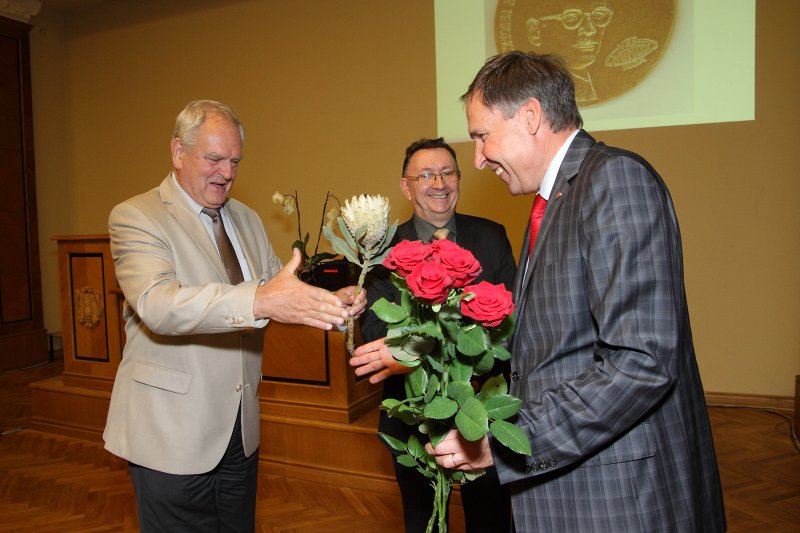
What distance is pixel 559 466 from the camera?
1.15m

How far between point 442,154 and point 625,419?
147cm

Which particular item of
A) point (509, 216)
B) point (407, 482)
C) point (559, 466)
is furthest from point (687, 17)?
point (559, 466)

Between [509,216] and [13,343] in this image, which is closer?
[509,216]

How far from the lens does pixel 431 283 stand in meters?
0.98

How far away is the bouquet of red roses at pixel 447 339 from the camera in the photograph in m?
1.00

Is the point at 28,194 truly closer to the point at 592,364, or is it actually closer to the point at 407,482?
the point at 407,482

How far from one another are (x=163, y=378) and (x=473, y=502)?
3.65 ft

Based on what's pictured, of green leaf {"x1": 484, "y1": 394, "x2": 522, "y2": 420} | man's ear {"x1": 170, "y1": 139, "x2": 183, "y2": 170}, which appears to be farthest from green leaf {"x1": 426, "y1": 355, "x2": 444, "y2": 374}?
man's ear {"x1": 170, "y1": 139, "x2": 183, "y2": 170}

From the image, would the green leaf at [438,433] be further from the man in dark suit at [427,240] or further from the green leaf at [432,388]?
the man in dark suit at [427,240]

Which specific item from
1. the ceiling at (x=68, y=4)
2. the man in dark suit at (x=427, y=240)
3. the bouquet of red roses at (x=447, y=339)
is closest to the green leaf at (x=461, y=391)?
the bouquet of red roses at (x=447, y=339)

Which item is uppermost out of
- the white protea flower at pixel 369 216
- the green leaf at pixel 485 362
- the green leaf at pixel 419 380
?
the white protea flower at pixel 369 216

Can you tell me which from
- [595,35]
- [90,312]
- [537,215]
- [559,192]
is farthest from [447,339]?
Result: [595,35]

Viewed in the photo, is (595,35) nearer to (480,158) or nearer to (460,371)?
(480,158)

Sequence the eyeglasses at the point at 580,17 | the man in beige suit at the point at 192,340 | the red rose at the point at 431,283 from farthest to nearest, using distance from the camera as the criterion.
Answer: the eyeglasses at the point at 580,17 < the man in beige suit at the point at 192,340 < the red rose at the point at 431,283
